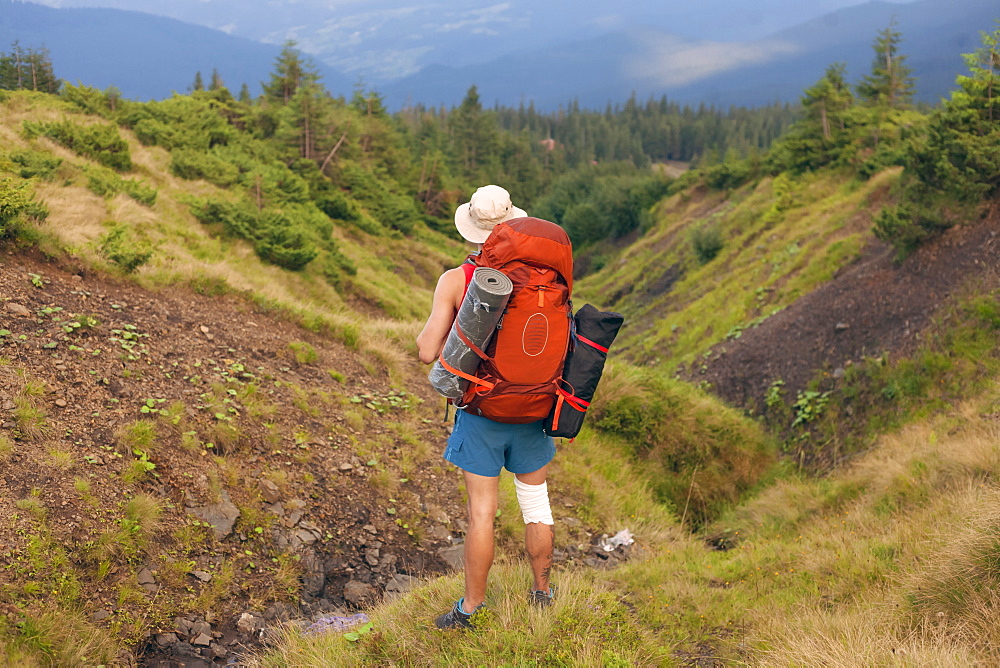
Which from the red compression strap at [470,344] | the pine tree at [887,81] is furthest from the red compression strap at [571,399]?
the pine tree at [887,81]

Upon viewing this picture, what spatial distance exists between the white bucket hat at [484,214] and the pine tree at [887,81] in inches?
1467

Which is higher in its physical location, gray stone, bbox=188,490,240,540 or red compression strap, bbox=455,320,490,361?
red compression strap, bbox=455,320,490,361

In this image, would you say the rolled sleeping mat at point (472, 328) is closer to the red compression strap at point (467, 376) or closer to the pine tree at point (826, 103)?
the red compression strap at point (467, 376)

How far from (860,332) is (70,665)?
1069 cm

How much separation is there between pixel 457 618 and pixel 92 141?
1619 centimetres

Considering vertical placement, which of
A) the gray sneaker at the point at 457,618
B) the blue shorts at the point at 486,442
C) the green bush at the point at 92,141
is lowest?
the gray sneaker at the point at 457,618

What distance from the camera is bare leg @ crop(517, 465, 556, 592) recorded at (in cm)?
337

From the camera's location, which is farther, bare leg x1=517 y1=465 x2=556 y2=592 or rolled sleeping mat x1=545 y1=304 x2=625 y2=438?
bare leg x1=517 y1=465 x2=556 y2=592

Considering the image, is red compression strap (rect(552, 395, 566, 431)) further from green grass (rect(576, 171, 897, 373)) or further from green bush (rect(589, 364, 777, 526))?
green grass (rect(576, 171, 897, 373))

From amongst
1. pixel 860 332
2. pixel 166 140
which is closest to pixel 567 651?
pixel 860 332

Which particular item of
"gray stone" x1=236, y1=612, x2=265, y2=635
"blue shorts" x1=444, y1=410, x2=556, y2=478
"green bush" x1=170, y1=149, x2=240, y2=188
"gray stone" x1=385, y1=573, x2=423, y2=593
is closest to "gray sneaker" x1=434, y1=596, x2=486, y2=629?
"blue shorts" x1=444, y1=410, x2=556, y2=478

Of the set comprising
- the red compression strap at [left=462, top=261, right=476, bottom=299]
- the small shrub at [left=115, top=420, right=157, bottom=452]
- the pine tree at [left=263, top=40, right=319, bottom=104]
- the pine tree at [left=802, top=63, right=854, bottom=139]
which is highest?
the pine tree at [left=263, top=40, right=319, bottom=104]

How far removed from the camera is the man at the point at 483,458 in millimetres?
3096

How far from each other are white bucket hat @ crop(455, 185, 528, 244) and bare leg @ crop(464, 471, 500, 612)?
1.18 m
